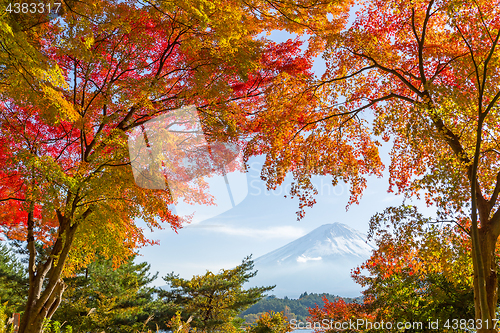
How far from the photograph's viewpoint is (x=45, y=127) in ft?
21.7

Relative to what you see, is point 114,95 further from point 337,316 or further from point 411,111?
point 337,316

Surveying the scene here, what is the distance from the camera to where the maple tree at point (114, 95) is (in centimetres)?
461

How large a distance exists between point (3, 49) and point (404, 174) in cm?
688

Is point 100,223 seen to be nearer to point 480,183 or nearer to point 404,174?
point 404,174

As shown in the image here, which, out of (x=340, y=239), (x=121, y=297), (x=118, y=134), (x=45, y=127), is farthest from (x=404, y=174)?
(x=340, y=239)

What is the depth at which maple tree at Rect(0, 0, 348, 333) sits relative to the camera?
4609 mm

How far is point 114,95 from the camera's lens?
5090mm
